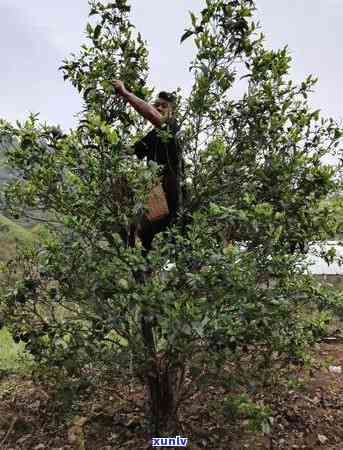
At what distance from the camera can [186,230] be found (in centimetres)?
329

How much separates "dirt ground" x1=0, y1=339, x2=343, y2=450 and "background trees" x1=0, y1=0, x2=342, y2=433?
0.50m

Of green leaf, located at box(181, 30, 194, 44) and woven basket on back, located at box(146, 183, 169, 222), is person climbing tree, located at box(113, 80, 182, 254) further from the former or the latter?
green leaf, located at box(181, 30, 194, 44)

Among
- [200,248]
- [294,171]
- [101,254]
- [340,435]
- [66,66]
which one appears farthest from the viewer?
[340,435]

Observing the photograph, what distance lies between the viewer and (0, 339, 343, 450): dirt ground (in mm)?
4047

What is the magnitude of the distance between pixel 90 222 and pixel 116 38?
1.85 meters

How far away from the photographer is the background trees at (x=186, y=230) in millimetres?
2701

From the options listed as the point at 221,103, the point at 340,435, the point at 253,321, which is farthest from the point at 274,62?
the point at 340,435

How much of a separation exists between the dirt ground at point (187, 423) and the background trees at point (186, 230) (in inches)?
19.5

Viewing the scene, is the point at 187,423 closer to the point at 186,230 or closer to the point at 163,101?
the point at 186,230

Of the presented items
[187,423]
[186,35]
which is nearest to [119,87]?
[186,35]

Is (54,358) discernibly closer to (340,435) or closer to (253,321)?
(253,321)

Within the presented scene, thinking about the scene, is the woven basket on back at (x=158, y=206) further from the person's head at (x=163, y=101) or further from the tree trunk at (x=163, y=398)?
the tree trunk at (x=163, y=398)

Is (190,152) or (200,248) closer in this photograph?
(200,248)

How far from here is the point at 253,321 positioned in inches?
118
